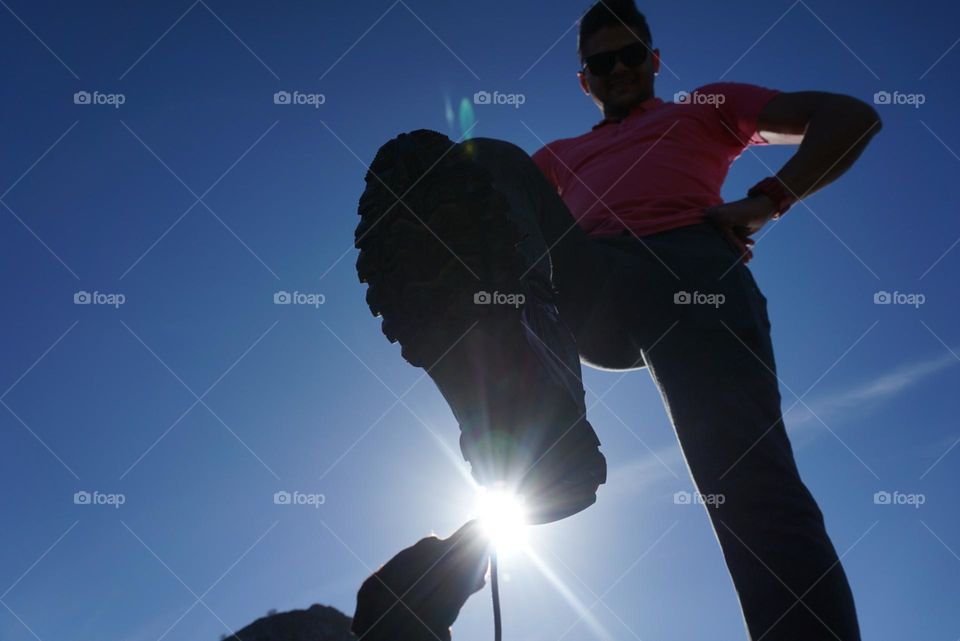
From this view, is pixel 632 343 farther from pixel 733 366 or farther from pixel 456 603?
pixel 456 603

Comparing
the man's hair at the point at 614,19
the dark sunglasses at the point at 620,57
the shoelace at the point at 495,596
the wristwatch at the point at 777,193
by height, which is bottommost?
the shoelace at the point at 495,596

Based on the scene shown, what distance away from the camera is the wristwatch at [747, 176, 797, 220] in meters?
2.40

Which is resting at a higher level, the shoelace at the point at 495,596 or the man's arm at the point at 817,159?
the man's arm at the point at 817,159

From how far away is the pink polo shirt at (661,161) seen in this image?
2.56 meters

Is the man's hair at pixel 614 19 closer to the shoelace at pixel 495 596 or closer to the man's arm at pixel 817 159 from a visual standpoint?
the man's arm at pixel 817 159

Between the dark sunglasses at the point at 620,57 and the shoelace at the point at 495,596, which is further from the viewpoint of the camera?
the dark sunglasses at the point at 620,57

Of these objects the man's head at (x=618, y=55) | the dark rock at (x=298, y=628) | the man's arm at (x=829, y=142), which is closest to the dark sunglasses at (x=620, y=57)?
the man's head at (x=618, y=55)

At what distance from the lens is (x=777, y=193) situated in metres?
2.41

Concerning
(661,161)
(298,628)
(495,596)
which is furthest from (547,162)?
(298,628)

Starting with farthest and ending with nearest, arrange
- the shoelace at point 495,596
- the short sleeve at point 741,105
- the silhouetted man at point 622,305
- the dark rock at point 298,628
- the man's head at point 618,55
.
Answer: the dark rock at point 298,628
the man's head at point 618,55
the short sleeve at point 741,105
the silhouetted man at point 622,305
the shoelace at point 495,596

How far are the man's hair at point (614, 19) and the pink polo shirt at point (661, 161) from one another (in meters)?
0.32

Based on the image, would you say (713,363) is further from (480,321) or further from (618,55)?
(618,55)

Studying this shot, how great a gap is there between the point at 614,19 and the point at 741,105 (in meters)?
0.64

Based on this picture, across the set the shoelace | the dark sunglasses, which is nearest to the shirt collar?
the dark sunglasses
